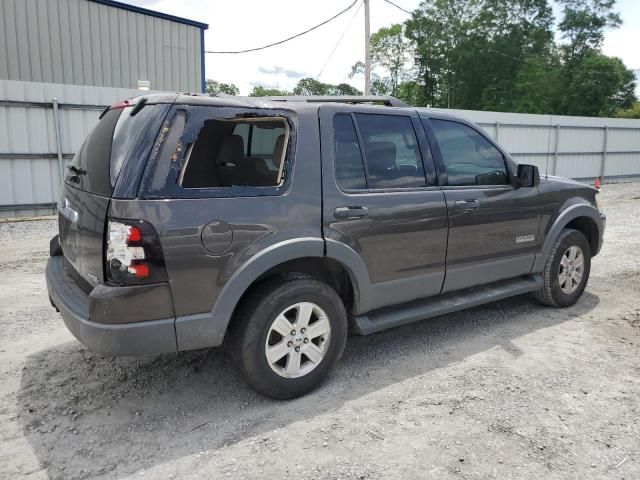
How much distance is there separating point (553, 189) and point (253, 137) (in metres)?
2.73

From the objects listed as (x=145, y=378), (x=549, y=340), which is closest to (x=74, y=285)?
(x=145, y=378)

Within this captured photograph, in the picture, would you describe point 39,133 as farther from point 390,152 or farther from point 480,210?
point 480,210

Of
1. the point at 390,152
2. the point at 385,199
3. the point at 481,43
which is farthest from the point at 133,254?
the point at 481,43

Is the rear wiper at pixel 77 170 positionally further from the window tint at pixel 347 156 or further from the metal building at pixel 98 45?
the metal building at pixel 98 45

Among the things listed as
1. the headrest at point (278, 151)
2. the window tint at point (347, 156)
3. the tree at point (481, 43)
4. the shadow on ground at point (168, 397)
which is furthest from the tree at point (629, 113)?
the headrest at point (278, 151)

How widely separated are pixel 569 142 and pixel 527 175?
16.0m

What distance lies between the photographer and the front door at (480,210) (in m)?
3.94

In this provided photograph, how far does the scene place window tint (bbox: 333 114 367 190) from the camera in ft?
11.1

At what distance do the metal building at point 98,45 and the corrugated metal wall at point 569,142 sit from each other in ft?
28.8

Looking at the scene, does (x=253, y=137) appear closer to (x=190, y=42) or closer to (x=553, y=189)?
(x=553, y=189)

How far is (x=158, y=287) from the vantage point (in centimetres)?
267

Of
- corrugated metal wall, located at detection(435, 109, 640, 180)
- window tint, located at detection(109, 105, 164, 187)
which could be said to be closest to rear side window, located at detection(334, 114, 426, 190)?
window tint, located at detection(109, 105, 164, 187)

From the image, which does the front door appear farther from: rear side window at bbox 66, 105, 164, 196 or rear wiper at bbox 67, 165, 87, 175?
rear wiper at bbox 67, 165, 87, 175

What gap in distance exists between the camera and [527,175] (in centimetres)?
428
